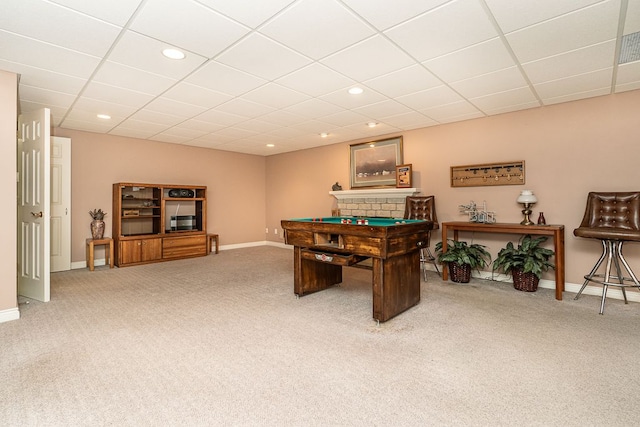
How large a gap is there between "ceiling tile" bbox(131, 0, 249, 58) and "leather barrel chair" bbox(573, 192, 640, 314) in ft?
13.2

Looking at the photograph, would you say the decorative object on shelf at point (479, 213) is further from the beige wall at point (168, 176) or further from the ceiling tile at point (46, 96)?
the ceiling tile at point (46, 96)

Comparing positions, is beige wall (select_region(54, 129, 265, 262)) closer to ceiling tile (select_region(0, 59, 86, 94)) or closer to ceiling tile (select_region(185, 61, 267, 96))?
ceiling tile (select_region(0, 59, 86, 94))

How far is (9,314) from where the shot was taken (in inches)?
120

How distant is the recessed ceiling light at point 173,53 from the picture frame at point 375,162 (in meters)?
3.93

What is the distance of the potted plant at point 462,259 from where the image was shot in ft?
14.3

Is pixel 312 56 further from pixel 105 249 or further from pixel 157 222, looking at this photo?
pixel 105 249

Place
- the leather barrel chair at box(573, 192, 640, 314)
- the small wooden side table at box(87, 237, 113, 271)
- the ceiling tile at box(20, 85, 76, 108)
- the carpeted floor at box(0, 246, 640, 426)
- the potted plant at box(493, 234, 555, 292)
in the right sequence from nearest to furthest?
the carpeted floor at box(0, 246, 640, 426) < the leather barrel chair at box(573, 192, 640, 314) < the ceiling tile at box(20, 85, 76, 108) < the potted plant at box(493, 234, 555, 292) < the small wooden side table at box(87, 237, 113, 271)

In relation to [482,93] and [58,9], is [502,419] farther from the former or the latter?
[58,9]

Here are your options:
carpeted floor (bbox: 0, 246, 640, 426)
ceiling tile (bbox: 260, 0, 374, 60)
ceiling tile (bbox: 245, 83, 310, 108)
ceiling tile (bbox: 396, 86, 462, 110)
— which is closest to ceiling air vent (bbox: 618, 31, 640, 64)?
ceiling tile (bbox: 396, 86, 462, 110)

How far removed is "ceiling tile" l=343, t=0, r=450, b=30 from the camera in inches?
82.2

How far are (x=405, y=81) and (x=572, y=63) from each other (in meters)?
1.52

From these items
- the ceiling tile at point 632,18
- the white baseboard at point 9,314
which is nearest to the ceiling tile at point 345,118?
the ceiling tile at point 632,18

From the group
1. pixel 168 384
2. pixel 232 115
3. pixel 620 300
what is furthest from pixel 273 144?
pixel 620 300


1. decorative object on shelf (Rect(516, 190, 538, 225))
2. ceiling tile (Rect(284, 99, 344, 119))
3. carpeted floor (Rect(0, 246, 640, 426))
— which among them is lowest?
carpeted floor (Rect(0, 246, 640, 426))
